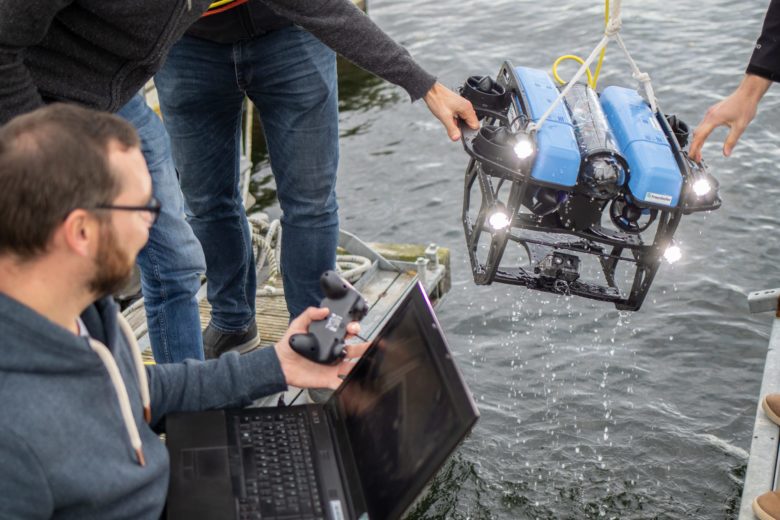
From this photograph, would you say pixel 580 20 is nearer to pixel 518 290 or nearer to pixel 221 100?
pixel 518 290

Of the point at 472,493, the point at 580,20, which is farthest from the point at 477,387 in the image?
the point at 580,20

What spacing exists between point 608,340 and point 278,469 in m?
3.05

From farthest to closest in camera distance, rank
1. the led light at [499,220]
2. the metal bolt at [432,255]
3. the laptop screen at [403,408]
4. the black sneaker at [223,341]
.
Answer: the metal bolt at [432,255], the black sneaker at [223,341], the led light at [499,220], the laptop screen at [403,408]

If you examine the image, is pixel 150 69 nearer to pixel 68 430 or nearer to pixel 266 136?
pixel 266 136

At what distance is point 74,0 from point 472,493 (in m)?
2.59

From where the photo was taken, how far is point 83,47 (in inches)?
98.0

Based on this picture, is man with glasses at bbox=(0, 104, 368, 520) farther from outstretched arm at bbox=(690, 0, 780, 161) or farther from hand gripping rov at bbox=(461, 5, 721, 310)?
outstretched arm at bbox=(690, 0, 780, 161)

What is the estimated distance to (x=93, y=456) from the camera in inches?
73.7

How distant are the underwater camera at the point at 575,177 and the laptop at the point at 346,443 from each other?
659 millimetres

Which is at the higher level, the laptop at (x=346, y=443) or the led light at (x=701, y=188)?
the led light at (x=701, y=188)

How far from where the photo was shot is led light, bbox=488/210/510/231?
297cm

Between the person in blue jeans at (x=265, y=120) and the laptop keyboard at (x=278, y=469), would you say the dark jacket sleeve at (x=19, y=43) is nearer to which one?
the person in blue jeans at (x=265, y=120)

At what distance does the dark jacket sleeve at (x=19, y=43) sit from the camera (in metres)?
2.18

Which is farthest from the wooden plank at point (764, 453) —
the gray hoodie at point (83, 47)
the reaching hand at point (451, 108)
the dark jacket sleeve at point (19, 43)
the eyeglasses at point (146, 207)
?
the dark jacket sleeve at point (19, 43)
